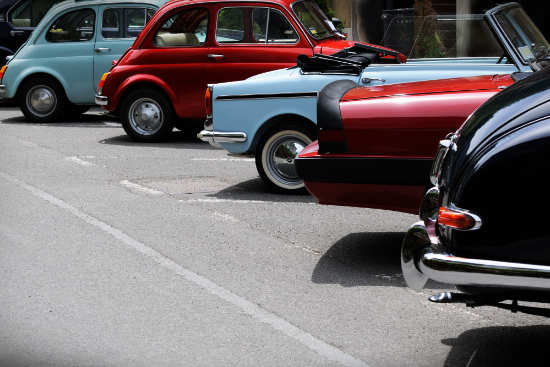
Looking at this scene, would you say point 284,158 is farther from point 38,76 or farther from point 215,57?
point 38,76

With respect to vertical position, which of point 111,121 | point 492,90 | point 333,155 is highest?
point 492,90

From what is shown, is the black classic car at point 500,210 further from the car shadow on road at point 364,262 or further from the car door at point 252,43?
the car door at point 252,43

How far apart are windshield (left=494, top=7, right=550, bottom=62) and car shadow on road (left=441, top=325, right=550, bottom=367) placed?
2.70 m

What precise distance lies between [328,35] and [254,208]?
183 inches

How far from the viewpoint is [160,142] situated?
13.5 meters

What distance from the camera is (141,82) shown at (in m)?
13.2

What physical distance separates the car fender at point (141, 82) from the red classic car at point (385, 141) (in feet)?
22.3

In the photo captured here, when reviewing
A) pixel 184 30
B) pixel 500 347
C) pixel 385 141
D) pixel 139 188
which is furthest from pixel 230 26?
pixel 500 347

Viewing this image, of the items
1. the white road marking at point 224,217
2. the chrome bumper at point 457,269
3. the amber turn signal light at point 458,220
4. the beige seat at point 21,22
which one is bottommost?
the white road marking at point 224,217

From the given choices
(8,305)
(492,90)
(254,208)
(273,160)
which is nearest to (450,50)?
(273,160)

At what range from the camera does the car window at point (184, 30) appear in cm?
1291

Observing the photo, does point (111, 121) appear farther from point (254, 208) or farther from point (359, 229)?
point (359, 229)

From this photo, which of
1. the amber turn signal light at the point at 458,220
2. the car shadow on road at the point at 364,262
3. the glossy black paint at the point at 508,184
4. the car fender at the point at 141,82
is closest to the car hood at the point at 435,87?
the car shadow on road at the point at 364,262

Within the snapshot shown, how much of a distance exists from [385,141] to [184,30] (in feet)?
23.9
